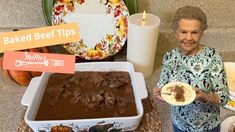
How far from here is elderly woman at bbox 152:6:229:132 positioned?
0.55 metres

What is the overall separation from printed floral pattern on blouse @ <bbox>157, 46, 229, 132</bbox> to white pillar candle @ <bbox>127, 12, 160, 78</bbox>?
0.51 feet

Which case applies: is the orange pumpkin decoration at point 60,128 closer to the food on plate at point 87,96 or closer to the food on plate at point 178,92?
the food on plate at point 87,96

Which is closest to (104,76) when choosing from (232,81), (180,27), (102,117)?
(102,117)

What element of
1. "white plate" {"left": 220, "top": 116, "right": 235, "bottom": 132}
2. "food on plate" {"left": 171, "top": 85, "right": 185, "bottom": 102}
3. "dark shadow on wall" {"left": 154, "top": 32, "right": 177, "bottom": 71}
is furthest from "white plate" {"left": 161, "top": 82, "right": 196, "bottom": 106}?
"dark shadow on wall" {"left": 154, "top": 32, "right": 177, "bottom": 71}

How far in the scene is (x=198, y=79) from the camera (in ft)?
1.92

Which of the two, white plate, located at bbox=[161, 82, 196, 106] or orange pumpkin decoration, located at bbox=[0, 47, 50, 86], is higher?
white plate, located at bbox=[161, 82, 196, 106]

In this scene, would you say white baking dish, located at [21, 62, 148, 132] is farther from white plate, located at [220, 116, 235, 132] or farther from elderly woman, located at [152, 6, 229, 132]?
white plate, located at [220, 116, 235, 132]

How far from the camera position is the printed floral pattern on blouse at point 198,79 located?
57 cm

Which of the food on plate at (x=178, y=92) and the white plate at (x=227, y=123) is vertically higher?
the food on plate at (x=178, y=92)

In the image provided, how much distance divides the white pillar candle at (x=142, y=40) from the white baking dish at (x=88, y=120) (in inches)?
3.0

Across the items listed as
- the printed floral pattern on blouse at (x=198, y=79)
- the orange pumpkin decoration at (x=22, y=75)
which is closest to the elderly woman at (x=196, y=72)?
the printed floral pattern on blouse at (x=198, y=79)

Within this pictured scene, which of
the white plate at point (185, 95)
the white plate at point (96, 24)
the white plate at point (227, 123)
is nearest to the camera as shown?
the white plate at point (185, 95)

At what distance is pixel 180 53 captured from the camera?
604 millimetres

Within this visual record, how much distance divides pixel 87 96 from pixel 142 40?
226 millimetres
